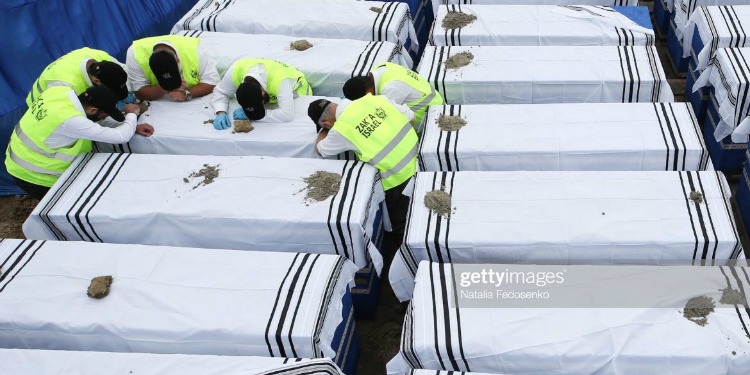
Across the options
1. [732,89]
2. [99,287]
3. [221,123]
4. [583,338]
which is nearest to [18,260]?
[99,287]

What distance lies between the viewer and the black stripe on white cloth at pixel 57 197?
420 centimetres

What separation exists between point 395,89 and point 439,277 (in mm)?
1770

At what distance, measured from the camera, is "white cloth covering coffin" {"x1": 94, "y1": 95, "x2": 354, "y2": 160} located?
4.67 metres

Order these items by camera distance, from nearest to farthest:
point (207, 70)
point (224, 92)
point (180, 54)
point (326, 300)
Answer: point (326, 300) < point (224, 92) < point (180, 54) < point (207, 70)

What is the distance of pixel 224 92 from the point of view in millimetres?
5047

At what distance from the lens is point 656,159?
164 inches

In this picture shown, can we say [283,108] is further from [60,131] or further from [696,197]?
[696,197]

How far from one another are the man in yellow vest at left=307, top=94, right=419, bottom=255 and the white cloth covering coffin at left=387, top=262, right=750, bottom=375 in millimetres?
1284

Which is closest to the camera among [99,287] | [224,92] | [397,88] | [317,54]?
[99,287]

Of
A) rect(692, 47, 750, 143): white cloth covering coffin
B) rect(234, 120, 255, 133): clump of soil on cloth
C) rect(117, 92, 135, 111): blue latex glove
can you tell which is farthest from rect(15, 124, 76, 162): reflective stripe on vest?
rect(692, 47, 750, 143): white cloth covering coffin

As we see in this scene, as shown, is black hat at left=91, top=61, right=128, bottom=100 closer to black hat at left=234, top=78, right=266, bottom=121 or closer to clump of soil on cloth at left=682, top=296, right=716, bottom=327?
black hat at left=234, top=78, right=266, bottom=121

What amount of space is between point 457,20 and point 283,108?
2.12 meters

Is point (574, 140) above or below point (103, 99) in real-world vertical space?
below

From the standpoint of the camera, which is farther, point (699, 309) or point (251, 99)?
point (251, 99)
